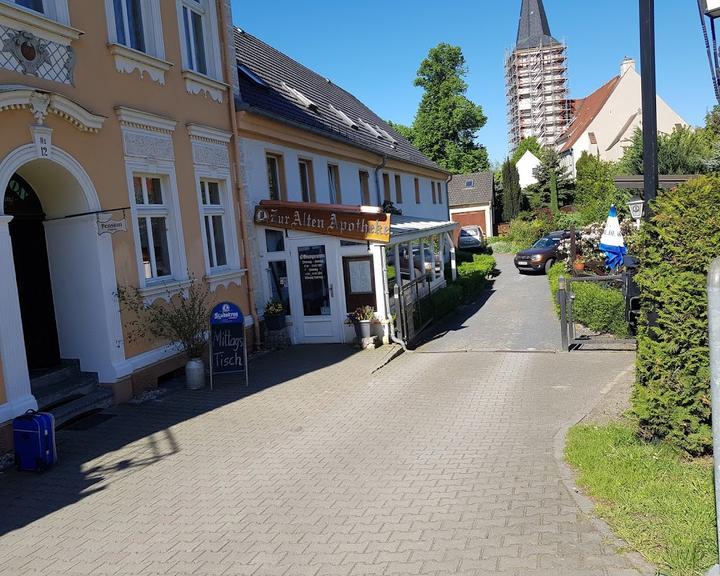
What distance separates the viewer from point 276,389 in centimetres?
975

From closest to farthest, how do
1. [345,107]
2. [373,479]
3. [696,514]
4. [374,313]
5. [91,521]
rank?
[696,514]
[91,521]
[373,479]
[374,313]
[345,107]

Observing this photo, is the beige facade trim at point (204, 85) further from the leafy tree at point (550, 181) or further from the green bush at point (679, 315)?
the leafy tree at point (550, 181)

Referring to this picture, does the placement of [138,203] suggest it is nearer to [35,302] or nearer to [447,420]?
[35,302]

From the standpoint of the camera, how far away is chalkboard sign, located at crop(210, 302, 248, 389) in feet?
33.0

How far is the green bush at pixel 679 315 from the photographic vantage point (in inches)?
211

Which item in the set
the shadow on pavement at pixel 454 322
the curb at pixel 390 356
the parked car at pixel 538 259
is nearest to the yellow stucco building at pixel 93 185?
the curb at pixel 390 356

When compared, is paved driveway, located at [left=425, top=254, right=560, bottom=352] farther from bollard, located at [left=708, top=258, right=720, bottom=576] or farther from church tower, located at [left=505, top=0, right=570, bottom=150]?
church tower, located at [left=505, top=0, right=570, bottom=150]

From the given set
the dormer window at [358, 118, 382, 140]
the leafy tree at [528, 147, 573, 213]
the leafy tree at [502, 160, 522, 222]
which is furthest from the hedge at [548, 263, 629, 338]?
the leafy tree at [502, 160, 522, 222]

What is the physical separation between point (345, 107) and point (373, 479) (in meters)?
21.7

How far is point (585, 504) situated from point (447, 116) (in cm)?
5889

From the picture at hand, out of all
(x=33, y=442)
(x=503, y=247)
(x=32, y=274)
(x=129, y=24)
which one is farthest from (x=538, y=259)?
(x=33, y=442)

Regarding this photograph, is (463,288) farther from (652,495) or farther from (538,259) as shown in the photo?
(652,495)

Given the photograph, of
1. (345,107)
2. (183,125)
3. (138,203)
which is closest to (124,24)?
(183,125)

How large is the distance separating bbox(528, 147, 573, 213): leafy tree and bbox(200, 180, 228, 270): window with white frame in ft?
145
